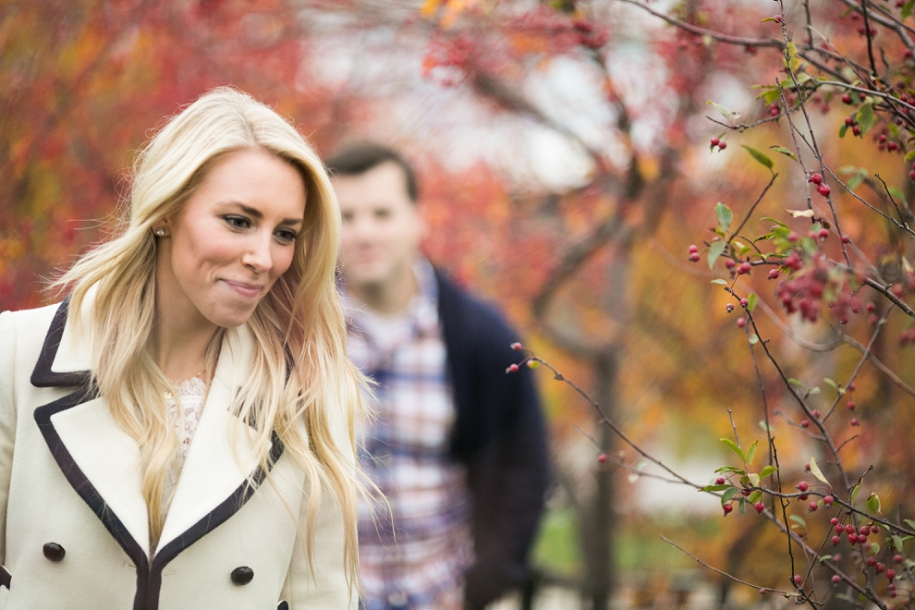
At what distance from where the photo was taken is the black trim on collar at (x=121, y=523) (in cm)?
200

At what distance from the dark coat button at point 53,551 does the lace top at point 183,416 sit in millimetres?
248

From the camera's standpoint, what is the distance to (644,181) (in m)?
4.75

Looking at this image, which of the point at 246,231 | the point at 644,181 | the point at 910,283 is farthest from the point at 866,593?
the point at 644,181

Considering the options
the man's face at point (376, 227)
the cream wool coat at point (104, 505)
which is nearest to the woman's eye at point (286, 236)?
the cream wool coat at point (104, 505)

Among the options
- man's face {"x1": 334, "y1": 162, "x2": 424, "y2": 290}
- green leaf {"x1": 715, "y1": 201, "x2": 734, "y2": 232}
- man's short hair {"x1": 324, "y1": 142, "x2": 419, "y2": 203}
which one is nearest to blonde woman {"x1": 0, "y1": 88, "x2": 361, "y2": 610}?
green leaf {"x1": 715, "y1": 201, "x2": 734, "y2": 232}

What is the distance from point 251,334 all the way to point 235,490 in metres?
0.48

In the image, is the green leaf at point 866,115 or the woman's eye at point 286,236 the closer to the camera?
the green leaf at point 866,115

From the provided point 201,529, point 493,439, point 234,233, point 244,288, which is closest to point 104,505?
point 201,529

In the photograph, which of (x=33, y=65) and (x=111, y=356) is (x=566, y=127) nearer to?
(x=33, y=65)

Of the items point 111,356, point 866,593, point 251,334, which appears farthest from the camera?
point 251,334

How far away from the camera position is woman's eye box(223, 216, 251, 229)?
2.10 m

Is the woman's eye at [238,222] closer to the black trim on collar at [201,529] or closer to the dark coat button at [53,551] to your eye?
the black trim on collar at [201,529]

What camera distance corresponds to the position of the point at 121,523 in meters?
2.00

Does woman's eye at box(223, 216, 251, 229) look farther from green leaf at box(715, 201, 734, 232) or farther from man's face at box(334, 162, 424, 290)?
man's face at box(334, 162, 424, 290)
